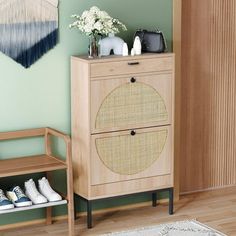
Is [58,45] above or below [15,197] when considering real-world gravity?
above

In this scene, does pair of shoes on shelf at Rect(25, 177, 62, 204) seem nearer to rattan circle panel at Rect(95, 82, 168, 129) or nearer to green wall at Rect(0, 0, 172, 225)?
green wall at Rect(0, 0, 172, 225)

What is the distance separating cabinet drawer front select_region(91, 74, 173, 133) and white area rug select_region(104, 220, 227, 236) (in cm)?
66

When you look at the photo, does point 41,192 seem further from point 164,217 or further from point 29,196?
point 164,217

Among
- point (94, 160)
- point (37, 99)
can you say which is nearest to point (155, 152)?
point (94, 160)

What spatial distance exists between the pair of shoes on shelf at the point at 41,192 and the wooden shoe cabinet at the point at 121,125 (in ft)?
0.78

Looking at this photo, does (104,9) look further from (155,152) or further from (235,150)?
(235,150)

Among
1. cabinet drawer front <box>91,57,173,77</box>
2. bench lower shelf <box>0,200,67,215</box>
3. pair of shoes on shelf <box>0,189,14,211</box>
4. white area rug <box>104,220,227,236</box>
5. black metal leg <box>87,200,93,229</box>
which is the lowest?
white area rug <box>104,220,227,236</box>

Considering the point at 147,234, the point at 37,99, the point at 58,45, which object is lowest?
the point at 147,234

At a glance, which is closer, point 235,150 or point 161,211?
point 161,211

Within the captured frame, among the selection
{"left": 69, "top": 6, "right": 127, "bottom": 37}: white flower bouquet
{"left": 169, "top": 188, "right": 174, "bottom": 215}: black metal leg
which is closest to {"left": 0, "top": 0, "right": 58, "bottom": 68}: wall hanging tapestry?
{"left": 69, "top": 6, "right": 127, "bottom": 37}: white flower bouquet

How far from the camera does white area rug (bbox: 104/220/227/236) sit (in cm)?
452

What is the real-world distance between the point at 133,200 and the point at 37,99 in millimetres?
1024

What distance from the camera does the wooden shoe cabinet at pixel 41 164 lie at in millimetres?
4289

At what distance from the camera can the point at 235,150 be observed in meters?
5.54
